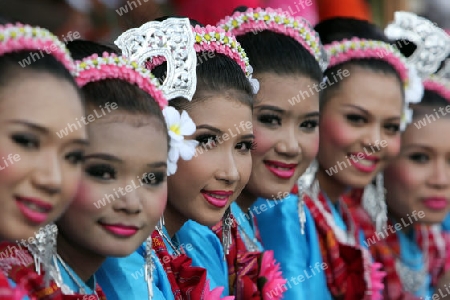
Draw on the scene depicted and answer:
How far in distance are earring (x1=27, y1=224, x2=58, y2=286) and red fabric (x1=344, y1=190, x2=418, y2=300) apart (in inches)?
86.2

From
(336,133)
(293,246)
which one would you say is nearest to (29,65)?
(293,246)

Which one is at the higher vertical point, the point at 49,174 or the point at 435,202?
the point at 49,174

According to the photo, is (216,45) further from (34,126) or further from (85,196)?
(34,126)

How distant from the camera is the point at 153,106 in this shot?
2324 mm

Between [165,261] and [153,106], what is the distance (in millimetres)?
563

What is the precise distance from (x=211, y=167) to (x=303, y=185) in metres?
1.05

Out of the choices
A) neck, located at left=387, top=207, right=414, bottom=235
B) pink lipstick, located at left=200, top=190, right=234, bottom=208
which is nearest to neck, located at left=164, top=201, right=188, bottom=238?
pink lipstick, located at left=200, top=190, right=234, bottom=208

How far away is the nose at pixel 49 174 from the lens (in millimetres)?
1896

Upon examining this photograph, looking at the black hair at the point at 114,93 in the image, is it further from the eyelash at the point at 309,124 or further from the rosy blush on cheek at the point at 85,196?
the eyelash at the point at 309,124

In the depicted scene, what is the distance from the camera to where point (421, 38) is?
407 centimetres

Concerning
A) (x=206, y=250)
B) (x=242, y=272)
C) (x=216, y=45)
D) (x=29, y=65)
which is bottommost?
(x=242, y=272)

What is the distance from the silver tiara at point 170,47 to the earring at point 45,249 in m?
0.66

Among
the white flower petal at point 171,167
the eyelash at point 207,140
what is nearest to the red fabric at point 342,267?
the eyelash at point 207,140

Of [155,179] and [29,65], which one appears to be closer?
[29,65]
